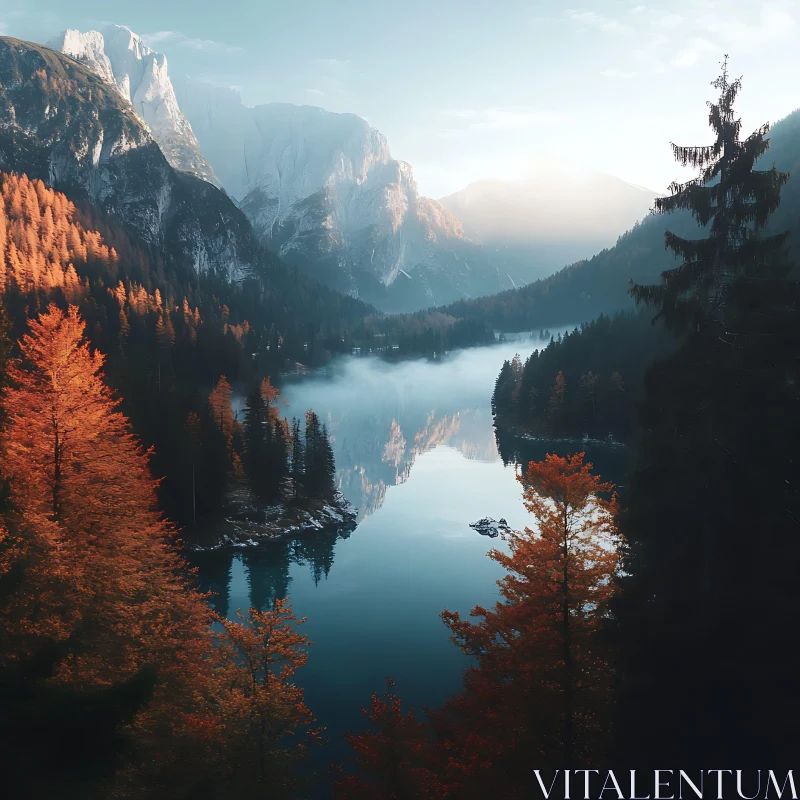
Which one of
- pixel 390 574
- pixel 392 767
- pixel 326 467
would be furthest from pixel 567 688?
pixel 326 467

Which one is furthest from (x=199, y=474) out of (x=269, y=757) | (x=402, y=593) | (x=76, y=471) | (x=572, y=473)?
(x=572, y=473)

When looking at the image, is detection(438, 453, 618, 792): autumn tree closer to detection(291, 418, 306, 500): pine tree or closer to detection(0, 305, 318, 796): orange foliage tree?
detection(0, 305, 318, 796): orange foliage tree

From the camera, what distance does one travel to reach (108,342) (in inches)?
3856

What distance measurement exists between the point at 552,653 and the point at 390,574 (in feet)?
126

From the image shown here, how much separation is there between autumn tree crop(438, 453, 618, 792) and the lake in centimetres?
1449

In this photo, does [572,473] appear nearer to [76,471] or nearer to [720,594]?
[720,594]

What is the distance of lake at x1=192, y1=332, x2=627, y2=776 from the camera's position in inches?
1313

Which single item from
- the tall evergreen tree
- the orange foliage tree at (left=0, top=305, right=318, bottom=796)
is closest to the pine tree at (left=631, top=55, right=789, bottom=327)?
the orange foliage tree at (left=0, top=305, right=318, bottom=796)

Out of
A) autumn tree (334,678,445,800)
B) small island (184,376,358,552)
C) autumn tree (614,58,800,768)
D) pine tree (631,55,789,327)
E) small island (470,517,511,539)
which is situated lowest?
small island (470,517,511,539)

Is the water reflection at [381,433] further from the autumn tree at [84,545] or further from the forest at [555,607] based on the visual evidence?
the forest at [555,607]

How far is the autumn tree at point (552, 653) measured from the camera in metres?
14.8

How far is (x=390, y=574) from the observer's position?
170 ft

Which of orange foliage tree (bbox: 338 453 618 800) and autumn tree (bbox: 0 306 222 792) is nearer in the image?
autumn tree (bbox: 0 306 222 792)

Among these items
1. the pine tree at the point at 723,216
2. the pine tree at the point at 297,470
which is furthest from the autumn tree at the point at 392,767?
the pine tree at the point at 297,470
